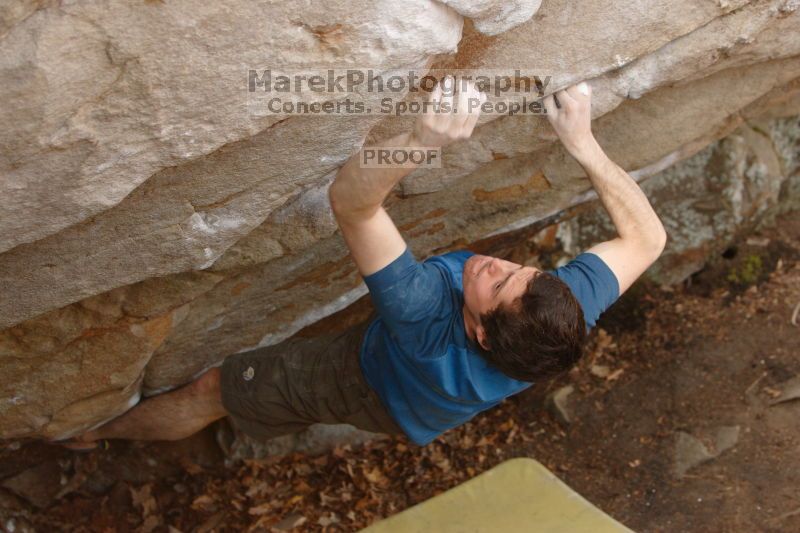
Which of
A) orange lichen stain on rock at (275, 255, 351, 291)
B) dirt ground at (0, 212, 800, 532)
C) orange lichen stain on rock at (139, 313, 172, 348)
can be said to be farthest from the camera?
dirt ground at (0, 212, 800, 532)

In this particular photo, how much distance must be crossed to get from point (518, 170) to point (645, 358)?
2221mm

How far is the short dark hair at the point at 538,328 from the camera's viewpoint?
2.90 metres

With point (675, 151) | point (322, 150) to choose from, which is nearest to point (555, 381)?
point (675, 151)

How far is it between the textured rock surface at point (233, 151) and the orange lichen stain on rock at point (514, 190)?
0.04 ft

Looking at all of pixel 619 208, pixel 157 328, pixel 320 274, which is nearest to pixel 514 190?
pixel 619 208

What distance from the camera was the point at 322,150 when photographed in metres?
2.76

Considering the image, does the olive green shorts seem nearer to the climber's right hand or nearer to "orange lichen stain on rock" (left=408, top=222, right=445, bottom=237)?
"orange lichen stain on rock" (left=408, top=222, right=445, bottom=237)

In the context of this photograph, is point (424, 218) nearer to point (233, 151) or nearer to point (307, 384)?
point (307, 384)

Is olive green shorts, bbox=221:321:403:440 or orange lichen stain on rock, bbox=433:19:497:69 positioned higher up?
orange lichen stain on rock, bbox=433:19:497:69

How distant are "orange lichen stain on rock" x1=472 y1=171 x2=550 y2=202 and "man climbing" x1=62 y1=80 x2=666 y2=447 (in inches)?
24.2

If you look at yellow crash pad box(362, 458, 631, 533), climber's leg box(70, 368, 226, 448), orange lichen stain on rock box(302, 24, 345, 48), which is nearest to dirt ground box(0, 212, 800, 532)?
yellow crash pad box(362, 458, 631, 533)

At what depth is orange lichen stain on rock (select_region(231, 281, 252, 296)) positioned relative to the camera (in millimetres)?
3558

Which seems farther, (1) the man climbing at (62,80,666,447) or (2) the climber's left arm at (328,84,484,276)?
(1) the man climbing at (62,80,666,447)

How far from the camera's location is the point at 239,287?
3576 millimetres
